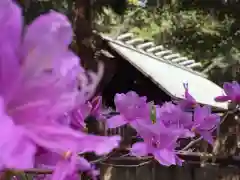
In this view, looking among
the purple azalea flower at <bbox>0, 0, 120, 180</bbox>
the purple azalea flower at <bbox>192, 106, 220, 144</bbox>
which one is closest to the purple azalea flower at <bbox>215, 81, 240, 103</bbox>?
the purple azalea flower at <bbox>192, 106, 220, 144</bbox>

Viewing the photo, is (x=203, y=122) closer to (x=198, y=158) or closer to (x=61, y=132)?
(x=198, y=158)

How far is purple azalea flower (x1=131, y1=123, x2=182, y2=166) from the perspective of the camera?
81cm

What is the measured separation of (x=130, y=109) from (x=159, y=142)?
4.1 inches

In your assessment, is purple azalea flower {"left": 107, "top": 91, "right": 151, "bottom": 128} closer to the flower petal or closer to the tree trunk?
the flower petal

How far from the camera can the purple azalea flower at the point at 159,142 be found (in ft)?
2.66

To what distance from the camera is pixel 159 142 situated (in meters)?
0.82

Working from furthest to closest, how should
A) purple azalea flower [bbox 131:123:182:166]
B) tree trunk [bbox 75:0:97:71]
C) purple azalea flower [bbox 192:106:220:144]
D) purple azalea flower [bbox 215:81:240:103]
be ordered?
tree trunk [bbox 75:0:97:71] < purple azalea flower [bbox 215:81:240:103] < purple azalea flower [bbox 192:106:220:144] < purple azalea flower [bbox 131:123:182:166]

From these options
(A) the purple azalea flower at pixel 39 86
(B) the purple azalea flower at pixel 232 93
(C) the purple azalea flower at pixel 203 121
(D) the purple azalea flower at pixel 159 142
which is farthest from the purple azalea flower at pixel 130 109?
(A) the purple azalea flower at pixel 39 86

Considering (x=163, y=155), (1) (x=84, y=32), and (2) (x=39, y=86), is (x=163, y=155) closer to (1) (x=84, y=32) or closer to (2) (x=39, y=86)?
(2) (x=39, y=86)

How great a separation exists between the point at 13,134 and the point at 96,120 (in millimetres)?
510

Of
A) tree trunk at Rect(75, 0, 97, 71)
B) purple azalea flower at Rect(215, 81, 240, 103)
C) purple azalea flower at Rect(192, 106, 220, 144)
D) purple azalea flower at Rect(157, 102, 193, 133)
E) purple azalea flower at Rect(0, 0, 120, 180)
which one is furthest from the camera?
tree trunk at Rect(75, 0, 97, 71)

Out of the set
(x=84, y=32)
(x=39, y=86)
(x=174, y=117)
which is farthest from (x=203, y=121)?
(x=39, y=86)

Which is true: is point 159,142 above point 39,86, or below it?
below

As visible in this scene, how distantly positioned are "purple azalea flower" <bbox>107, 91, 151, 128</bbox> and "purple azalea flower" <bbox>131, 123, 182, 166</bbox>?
34 millimetres
